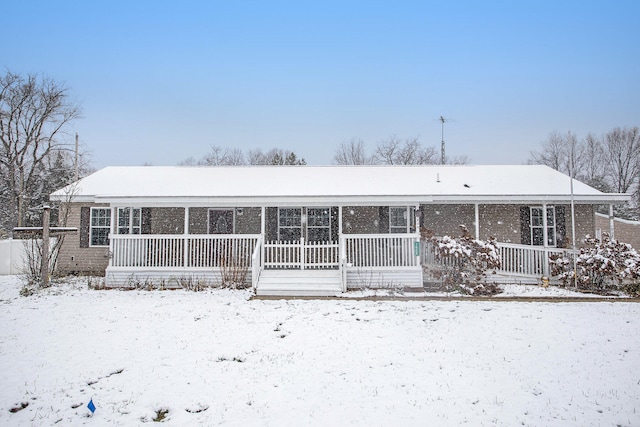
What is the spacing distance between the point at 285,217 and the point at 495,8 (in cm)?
2101

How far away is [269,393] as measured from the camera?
16.7 feet

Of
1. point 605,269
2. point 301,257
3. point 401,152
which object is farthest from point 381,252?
point 401,152

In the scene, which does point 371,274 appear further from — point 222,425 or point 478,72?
point 478,72

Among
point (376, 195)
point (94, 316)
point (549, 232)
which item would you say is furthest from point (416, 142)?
point (94, 316)

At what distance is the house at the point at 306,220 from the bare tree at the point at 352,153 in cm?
2446

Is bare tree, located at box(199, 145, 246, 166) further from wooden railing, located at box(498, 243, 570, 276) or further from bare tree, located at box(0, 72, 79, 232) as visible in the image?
wooden railing, located at box(498, 243, 570, 276)

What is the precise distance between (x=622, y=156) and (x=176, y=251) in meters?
42.3

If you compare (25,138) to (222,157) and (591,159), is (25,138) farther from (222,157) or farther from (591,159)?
(591,159)

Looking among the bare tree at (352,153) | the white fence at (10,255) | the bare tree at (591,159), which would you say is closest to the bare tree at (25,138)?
the white fence at (10,255)

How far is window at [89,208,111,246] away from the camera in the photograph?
580 inches

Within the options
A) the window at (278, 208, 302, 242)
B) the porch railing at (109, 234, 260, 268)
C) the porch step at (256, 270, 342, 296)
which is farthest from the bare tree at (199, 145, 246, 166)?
the porch step at (256, 270, 342, 296)

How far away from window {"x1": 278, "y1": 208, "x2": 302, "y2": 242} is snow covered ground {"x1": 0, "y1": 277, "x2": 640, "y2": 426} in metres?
5.11

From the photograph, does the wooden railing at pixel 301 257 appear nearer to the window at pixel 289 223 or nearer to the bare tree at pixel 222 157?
the window at pixel 289 223

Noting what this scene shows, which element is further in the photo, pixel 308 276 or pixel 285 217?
pixel 285 217
